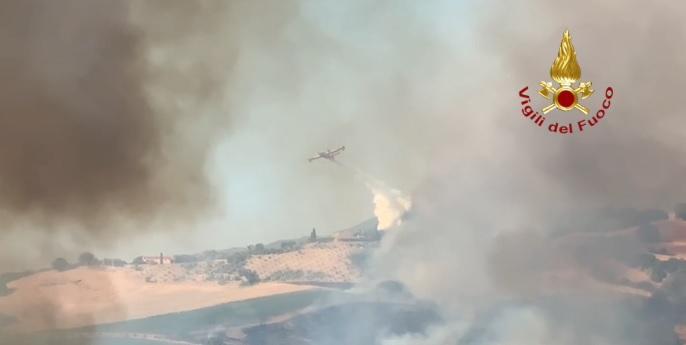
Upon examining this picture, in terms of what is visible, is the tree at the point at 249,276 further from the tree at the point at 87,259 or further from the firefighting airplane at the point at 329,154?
the tree at the point at 87,259

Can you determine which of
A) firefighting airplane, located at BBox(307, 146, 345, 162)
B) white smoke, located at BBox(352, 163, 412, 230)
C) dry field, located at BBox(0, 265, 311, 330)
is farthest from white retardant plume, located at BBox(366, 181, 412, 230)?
dry field, located at BBox(0, 265, 311, 330)

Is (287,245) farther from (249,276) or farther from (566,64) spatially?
(566,64)

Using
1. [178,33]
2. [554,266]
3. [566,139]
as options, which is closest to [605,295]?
[554,266]

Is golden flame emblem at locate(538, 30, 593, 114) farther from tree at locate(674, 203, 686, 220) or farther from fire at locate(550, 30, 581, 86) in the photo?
tree at locate(674, 203, 686, 220)

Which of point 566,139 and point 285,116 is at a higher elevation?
point 285,116

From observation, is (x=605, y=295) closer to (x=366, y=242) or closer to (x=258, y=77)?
(x=366, y=242)

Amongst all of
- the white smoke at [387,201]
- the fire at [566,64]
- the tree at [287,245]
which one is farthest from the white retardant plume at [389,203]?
the fire at [566,64]
